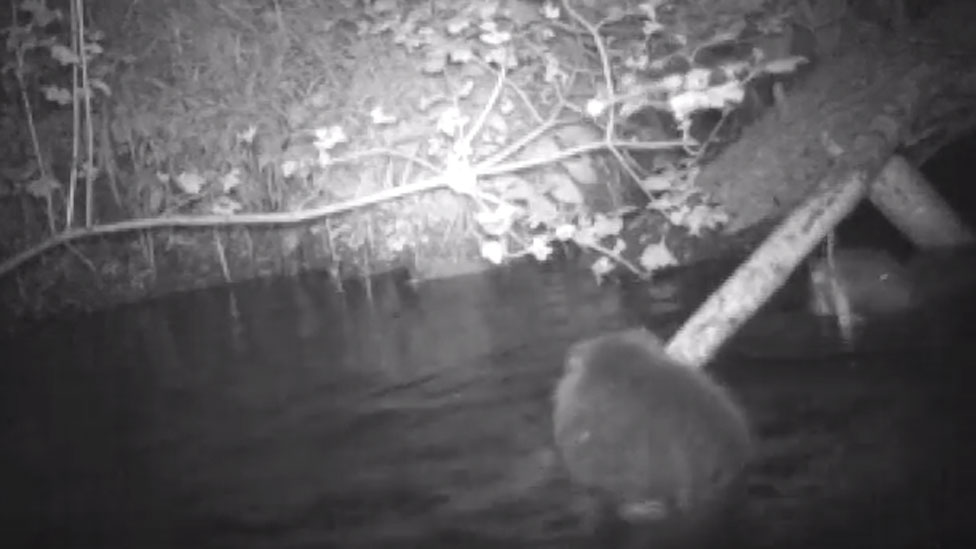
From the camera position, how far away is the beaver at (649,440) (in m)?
2.80

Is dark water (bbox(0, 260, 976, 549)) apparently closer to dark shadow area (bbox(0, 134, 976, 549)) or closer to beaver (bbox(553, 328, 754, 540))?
dark shadow area (bbox(0, 134, 976, 549))

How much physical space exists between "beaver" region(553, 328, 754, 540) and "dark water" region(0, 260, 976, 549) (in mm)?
128

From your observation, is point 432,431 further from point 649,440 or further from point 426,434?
point 649,440

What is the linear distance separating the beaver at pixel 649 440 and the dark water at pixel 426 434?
0.42 feet

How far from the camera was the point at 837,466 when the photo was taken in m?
2.83

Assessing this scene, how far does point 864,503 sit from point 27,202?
Result: 8206mm

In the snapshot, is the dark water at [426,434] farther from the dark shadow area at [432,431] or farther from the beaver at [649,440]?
the beaver at [649,440]

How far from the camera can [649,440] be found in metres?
2.92

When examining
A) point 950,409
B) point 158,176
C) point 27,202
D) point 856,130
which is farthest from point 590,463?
point 27,202

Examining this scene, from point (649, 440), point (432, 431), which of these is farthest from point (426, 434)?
point (649, 440)

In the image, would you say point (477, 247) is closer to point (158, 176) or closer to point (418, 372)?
point (418, 372)

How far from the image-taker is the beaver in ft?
9.19

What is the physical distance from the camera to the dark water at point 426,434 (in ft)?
9.02

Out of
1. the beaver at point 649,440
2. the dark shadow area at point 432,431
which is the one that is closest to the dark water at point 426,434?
the dark shadow area at point 432,431
